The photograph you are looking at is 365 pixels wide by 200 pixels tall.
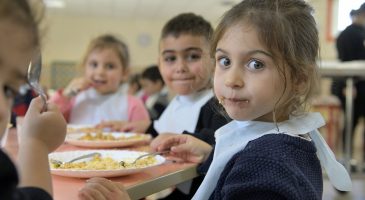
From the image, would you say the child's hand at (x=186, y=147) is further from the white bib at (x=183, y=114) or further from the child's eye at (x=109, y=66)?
the child's eye at (x=109, y=66)

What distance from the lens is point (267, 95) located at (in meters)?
0.85

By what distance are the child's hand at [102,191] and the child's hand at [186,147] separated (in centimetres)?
35

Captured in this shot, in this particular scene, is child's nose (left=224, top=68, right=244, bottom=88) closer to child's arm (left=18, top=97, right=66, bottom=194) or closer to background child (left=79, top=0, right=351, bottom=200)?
background child (left=79, top=0, right=351, bottom=200)

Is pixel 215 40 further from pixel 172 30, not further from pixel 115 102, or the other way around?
pixel 115 102

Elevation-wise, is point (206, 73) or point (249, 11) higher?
point (249, 11)

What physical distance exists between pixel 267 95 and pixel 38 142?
0.47 m

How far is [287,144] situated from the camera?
2.56 ft

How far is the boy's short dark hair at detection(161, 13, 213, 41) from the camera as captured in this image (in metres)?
1.54

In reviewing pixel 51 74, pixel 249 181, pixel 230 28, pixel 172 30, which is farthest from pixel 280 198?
pixel 51 74

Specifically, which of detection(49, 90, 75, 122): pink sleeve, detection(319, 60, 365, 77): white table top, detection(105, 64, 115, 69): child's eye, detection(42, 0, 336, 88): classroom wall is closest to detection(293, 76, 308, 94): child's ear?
detection(49, 90, 75, 122): pink sleeve

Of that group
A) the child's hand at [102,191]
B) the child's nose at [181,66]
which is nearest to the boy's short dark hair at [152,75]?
the child's nose at [181,66]

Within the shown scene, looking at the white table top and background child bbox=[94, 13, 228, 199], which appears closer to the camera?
background child bbox=[94, 13, 228, 199]

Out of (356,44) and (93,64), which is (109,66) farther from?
(356,44)

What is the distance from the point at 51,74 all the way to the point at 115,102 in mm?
7371
